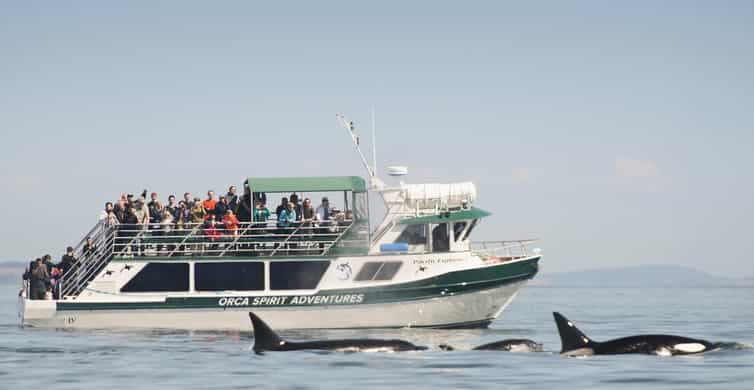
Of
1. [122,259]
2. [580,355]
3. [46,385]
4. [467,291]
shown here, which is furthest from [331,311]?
[46,385]

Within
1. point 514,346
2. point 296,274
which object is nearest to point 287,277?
point 296,274

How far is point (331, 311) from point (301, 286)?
Answer: 55.7 inches

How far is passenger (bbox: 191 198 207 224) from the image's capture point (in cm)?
4116

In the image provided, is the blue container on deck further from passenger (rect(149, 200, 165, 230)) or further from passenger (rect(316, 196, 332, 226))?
passenger (rect(149, 200, 165, 230))

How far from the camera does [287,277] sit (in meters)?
40.8

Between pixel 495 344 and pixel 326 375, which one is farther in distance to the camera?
pixel 495 344

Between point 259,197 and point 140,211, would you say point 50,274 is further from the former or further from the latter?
point 259,197

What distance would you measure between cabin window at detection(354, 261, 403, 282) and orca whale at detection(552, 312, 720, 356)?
12.4 m

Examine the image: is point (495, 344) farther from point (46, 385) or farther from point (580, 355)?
point (46, 385)

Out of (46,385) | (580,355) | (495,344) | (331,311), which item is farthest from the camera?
(331,311)

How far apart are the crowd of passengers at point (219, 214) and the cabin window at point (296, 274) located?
1337mm

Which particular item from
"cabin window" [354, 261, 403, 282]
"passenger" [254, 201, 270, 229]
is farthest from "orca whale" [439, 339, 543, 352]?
"passenger" [254, 201, 270, 229]

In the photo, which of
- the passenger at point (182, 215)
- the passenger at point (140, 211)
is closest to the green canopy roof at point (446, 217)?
the passenger at point (182, 215)

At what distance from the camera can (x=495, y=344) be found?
3075 cm
